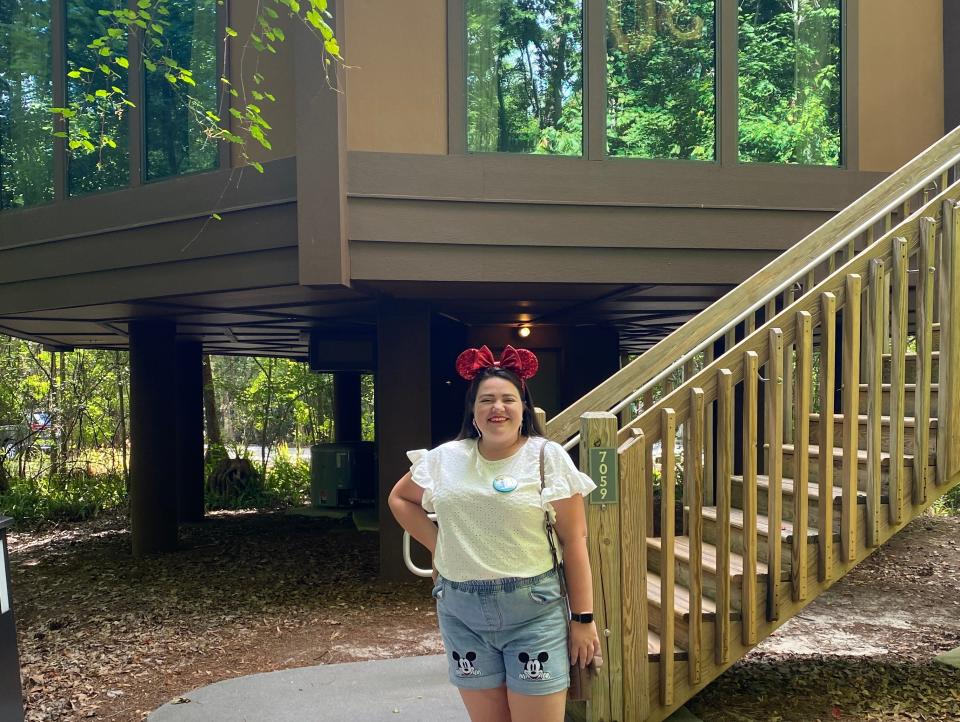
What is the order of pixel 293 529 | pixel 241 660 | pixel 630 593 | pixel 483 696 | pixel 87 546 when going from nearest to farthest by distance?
pixel 483 696 → pixel 630 593 → pixel 241 660 → pixel 87 546 → pixel 293 529

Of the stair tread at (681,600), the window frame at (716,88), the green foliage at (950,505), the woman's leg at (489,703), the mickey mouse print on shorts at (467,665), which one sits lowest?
the green foliage at (950,505)

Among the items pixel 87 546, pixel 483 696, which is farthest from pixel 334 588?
pixel 483 696

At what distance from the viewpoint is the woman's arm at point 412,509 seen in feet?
8.91

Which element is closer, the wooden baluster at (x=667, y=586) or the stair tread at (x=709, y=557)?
the wooden baluster at (x=667, y=586)

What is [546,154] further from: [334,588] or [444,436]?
[444,436]

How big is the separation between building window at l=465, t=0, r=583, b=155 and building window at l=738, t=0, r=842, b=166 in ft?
4.17

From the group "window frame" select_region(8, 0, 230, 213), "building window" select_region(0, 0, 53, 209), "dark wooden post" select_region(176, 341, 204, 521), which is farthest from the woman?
"dark wooden post" select_region(176, 341, 204, 521)

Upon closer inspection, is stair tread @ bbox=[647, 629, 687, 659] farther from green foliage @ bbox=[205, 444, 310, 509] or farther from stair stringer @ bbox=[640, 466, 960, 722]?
green foliage @ bbox=[205, 444, 310, 509]

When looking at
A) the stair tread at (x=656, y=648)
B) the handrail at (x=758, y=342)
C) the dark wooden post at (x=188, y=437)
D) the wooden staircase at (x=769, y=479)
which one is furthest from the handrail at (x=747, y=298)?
the dark wooden post at (x=188, y=437)

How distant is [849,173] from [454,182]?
2.95m

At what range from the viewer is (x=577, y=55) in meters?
6.35

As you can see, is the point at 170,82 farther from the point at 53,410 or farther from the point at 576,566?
the point at 53,410

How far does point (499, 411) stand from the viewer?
2543mm

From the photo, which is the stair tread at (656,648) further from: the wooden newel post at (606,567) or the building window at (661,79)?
the building window at (661,79)
